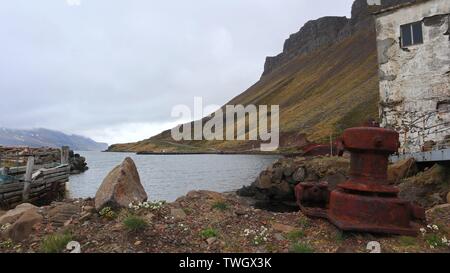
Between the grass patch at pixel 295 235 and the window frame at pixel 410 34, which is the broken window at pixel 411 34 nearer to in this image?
the window frame at pixel 410 34

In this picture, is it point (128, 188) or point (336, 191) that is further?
point (128, 188)

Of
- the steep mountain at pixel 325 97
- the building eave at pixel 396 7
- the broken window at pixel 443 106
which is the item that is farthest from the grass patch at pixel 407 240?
the steep mountain at pixel 325 97

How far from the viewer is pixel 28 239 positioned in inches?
352

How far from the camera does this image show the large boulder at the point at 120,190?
32.7 ft

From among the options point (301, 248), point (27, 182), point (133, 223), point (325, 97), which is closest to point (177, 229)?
point (133, 223)

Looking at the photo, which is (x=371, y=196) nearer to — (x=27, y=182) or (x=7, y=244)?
(x=7, y=244)

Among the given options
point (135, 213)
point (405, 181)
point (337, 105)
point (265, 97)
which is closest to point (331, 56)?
point (265, 97)

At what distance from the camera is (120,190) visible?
10.2m

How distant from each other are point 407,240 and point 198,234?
4.22 meters

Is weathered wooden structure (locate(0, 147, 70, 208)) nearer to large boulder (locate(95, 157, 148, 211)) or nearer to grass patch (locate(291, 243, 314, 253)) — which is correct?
large boulder (locate(95, 157, 148, 211))
